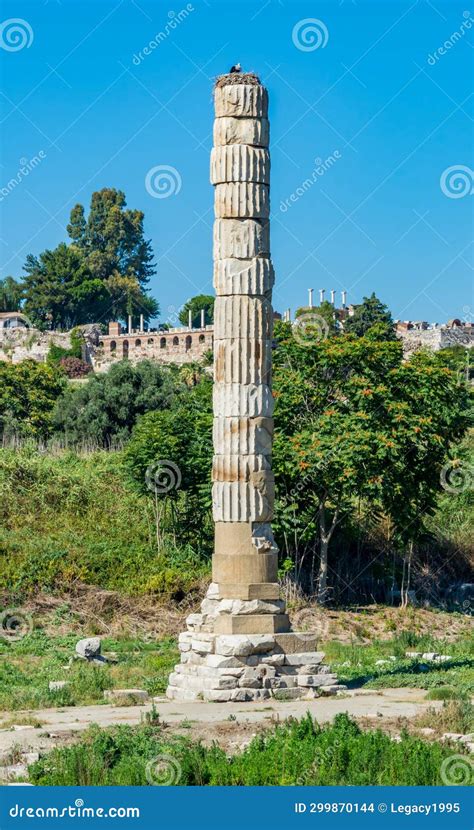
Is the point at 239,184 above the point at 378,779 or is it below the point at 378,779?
above

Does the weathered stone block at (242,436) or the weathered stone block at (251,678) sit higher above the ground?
the weathered stone block at (242,436)

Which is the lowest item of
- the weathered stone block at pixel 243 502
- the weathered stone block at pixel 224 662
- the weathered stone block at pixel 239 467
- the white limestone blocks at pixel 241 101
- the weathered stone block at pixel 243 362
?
the weathered stone block at pixel 224 662

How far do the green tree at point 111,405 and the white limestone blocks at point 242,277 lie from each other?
67.2ft

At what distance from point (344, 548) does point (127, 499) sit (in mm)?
4043

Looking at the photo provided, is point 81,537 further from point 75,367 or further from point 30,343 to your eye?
point 30,343

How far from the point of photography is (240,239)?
1564cm

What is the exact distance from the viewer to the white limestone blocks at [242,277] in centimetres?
1562

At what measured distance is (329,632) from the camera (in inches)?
812


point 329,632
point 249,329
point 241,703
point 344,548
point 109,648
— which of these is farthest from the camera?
point 344,548

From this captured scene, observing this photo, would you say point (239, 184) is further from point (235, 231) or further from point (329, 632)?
point (329, 632)

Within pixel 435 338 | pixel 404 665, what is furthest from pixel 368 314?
pixel 404 665

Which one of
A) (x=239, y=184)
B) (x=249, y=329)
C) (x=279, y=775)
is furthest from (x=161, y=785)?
(x=239, y=184)

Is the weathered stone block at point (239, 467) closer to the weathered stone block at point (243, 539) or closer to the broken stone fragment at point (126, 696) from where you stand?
the weathered stone block at point (243, 539)

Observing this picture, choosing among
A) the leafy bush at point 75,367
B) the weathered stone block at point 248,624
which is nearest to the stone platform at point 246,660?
the weathered stone block at point 248,624
